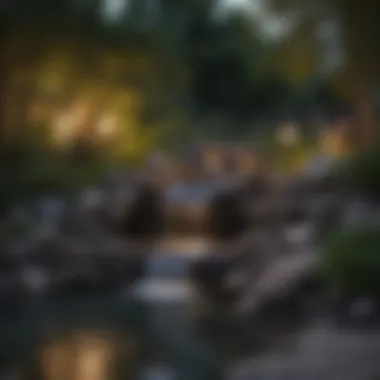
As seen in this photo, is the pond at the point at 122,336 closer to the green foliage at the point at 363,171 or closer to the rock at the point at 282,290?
the rock at the point at 282,290

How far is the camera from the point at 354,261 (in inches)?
109

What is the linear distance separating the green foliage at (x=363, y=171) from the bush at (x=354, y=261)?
0.12m

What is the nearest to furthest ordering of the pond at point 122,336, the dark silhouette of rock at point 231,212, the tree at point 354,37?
the pond at point 122,336 → the tree at point 354,37 → the dark silhouette of rock at point 231,212

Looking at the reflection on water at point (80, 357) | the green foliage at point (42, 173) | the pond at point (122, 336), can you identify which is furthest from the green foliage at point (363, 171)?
the reflection on water at point (80, 357)

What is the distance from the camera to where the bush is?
271cm

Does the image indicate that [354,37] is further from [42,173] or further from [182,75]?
[42,173]

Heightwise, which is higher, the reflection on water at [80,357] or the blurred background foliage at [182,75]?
the blurred background foliage at [182,75]

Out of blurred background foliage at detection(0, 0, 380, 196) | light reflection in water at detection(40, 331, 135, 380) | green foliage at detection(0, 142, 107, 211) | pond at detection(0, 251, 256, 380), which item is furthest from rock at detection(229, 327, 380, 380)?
green foliage at detection(0, 142, 107, 211)

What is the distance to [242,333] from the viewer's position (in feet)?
9.27

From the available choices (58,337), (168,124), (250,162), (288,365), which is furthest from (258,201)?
(58,337)

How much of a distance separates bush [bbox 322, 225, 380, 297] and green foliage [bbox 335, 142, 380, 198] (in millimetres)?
118

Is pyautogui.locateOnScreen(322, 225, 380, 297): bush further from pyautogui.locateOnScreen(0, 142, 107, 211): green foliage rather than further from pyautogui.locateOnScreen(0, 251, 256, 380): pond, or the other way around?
pyautogui.locateOnScreen(0, 142, 107, 211): green foliage

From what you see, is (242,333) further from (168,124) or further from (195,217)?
(168,124)

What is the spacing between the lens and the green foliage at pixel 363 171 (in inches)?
105
